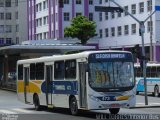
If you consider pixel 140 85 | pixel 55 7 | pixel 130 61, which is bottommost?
pixel 140 85

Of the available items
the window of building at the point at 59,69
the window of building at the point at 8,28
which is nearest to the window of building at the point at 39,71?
the window of building at the point at 59,69

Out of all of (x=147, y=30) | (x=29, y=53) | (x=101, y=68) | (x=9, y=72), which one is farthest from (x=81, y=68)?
(x=147, y=30)

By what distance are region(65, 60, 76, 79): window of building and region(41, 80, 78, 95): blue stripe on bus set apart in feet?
0.89

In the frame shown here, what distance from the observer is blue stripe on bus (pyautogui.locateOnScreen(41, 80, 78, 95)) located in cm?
2247

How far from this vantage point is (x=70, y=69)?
23000 millimetres

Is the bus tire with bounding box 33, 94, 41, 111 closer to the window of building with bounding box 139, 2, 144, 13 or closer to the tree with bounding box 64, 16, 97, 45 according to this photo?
the tree with bounding box 64, 16, 97, 45

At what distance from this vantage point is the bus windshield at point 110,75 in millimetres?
21141

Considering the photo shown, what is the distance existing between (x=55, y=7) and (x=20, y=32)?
3184 centimetres

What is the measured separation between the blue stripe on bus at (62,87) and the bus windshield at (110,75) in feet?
4.43

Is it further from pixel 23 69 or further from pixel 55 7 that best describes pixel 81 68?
pixel 55 7

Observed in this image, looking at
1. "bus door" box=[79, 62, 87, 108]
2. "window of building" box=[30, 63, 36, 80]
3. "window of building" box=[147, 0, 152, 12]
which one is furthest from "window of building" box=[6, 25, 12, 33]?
"bus door" box=[79, 62, 87, 108]

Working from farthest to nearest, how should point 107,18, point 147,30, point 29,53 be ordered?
point 107,18 → point 147,30 → point 29,53

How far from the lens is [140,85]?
43.5m

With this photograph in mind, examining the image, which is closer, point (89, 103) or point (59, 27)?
point (89, 103)
